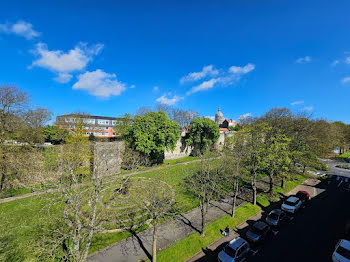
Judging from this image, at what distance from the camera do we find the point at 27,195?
15086 mm

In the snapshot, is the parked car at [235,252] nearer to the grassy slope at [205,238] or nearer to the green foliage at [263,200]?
Result: the grassy slope at [205,238]

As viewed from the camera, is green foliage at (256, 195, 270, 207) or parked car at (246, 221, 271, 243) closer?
parked car at (246, 221, 271, 243)

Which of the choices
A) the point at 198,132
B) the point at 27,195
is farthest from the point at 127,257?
the point at 198,132

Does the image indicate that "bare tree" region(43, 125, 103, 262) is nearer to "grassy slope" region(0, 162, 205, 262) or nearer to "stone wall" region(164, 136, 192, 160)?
"grassy slope" region(0, 162, 205, 262)

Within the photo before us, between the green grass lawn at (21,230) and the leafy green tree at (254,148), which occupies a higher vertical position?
the leafy green tree at (254,148)

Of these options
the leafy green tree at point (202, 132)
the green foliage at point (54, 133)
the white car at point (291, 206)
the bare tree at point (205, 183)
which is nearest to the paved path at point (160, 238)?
the bare tree at point (205, 183)

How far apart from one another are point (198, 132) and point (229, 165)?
57.0ft

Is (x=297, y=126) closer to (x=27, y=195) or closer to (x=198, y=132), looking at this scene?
(x=198, y=132)

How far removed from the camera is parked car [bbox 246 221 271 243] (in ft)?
33.7

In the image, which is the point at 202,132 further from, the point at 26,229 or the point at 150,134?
the point at 26,229

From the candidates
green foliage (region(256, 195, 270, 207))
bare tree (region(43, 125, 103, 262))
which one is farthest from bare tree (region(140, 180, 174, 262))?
green foliage (region(256, 195, 270, 207))

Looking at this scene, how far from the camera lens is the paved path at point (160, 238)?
8.85 metres

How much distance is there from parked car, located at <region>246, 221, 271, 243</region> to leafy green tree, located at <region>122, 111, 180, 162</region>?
15338mm

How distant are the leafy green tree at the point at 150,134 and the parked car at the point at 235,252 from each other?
15497 millimetres
